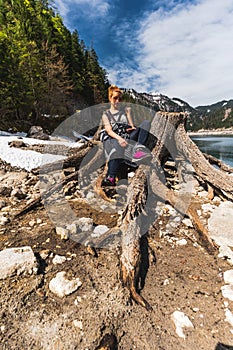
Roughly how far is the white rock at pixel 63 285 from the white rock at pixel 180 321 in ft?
3.01

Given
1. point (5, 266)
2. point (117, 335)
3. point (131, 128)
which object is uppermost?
point (131, 128)

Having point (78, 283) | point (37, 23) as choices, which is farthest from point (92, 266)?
point (37, 23)

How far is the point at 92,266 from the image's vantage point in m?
2.06

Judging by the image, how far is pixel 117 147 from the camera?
3734mm

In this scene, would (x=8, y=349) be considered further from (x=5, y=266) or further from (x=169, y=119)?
(x=169, y=119)

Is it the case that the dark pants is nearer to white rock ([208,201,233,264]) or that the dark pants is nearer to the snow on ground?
white rock ([208,201,233,264])

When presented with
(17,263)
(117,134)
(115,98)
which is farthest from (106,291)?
(115,98)

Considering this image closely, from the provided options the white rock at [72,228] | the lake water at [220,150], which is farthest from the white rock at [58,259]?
the lake water at [220,150]

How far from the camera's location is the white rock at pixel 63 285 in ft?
5.65

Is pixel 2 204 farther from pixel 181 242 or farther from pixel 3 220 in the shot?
pixel 181 242

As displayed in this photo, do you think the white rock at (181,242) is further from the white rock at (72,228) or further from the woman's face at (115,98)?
the woman's face at (115,98)

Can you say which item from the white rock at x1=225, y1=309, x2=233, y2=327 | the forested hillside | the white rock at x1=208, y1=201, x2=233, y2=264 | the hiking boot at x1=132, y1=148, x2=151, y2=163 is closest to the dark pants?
the hiking boot at x1=132, y1=148, x2=151, y2=163

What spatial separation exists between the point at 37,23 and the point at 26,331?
42.4 metres

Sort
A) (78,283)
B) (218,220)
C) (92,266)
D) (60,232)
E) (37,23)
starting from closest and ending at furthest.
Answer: (78,283)
(92,266)
(60,232)
(218,220)
(37,23)
